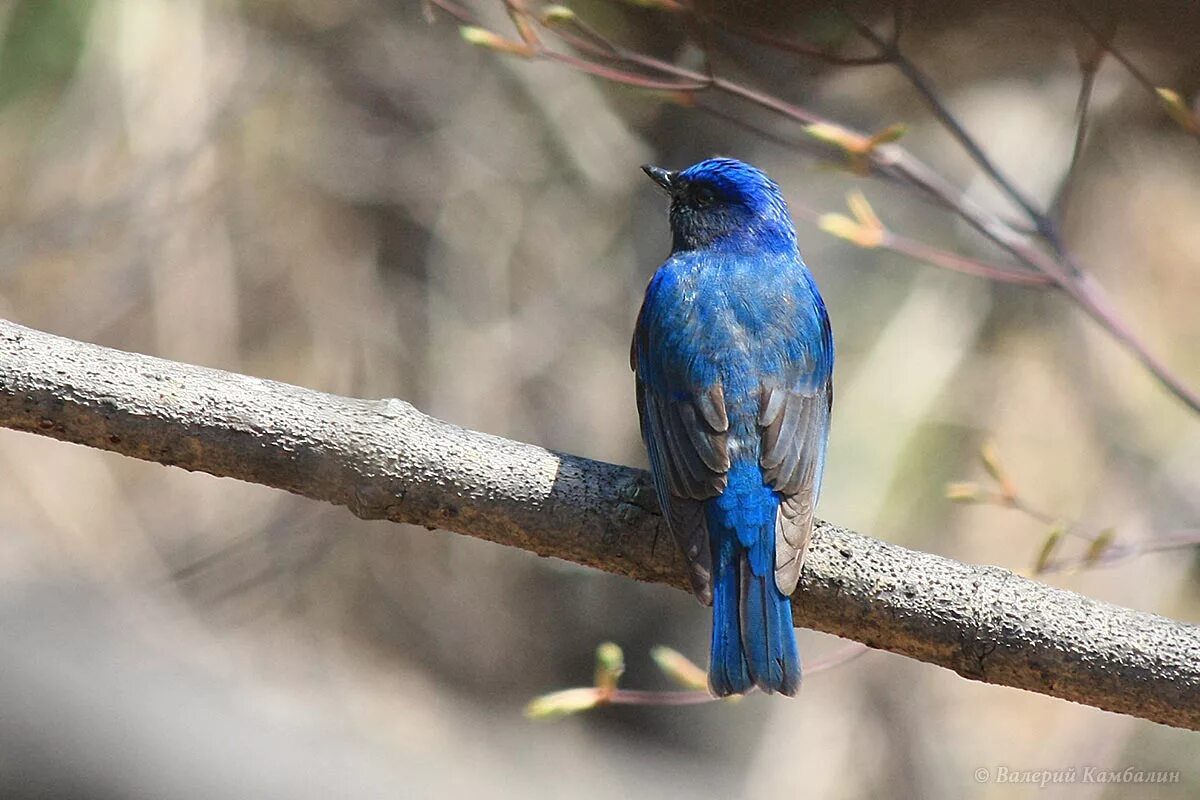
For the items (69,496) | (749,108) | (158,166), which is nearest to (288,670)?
(69,496)

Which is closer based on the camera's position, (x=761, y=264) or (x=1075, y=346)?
(x=761, y=264)

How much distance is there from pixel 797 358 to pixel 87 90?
358 centimetres

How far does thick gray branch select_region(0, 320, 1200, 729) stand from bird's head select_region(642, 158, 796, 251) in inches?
56.2

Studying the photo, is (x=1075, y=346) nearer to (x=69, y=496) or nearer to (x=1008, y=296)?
(x=1008, y=296)

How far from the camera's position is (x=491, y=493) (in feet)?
8.95

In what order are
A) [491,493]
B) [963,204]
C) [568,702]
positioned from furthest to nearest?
[963,204] → [568,702] → [491,493]

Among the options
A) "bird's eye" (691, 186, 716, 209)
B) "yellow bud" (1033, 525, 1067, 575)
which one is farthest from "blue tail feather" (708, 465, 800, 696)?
"bird's eye" (691, 186, 716, 209)

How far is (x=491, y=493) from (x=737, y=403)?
805 millimetres

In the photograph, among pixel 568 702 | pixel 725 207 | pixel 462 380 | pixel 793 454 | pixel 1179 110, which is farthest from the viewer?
pixel 462 380

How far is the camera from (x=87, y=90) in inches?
221

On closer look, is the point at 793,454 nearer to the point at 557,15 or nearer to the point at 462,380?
the point at 557,15

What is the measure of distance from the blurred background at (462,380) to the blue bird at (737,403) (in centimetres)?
122

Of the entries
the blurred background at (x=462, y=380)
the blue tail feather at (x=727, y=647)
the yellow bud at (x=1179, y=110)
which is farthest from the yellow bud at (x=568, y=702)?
the blurred background at (x=462, y=380)

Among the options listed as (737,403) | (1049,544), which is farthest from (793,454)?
(1049,544)
